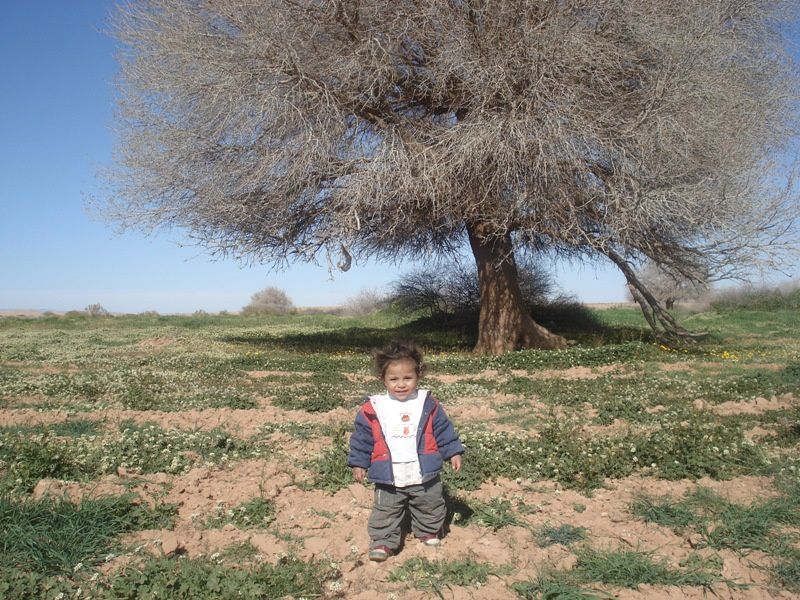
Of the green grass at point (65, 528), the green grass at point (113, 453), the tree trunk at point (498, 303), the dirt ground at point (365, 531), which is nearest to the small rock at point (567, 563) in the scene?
the dirt ground at point (365, 531)

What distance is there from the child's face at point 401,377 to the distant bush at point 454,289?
62.1ft

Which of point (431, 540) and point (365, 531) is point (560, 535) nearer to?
point (431, 540)

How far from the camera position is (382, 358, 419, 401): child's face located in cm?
442

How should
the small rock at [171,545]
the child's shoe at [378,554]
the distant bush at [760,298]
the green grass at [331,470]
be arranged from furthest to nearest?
1. the distant bush at [760,298]
2. the green grass at [331,470]
3. the child's shoe at [378,554]
4. the small rock at [171,545]

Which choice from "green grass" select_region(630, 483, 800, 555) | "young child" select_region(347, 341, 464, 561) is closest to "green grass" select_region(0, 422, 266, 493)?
"young child" select_region(347, 341, 464, 561)

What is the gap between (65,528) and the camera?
397 cm

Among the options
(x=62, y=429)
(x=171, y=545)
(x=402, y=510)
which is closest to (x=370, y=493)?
(x=402, y=510)

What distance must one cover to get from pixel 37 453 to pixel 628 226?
35.5 ft

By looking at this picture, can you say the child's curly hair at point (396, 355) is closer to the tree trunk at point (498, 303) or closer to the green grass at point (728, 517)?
the green grass at point (728, 517)

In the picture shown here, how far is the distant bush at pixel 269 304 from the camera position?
142 ft

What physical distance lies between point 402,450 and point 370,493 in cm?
105

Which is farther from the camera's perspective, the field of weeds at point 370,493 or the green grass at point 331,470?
the green grass at point 331,470

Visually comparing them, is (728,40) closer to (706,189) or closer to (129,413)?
(706,189)

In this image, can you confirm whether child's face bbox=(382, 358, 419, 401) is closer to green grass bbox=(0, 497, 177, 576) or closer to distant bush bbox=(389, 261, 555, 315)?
green grass bbox=(0, 497, 177, 576)
